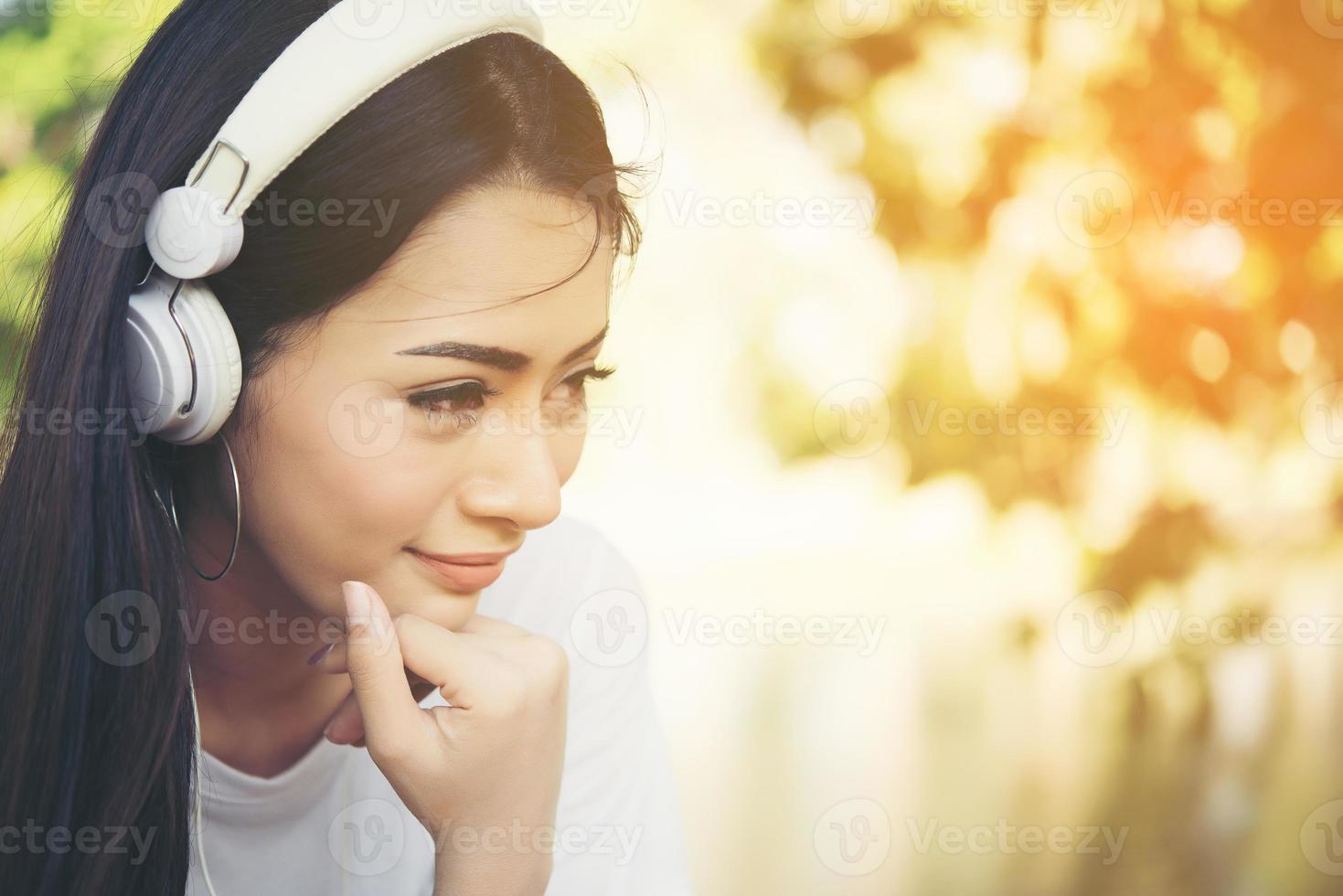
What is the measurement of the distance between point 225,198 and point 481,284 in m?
0.21

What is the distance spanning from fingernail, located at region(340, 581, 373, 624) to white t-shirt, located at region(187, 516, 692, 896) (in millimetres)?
317

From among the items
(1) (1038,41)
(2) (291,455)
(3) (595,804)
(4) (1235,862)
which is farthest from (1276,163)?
(2) (291,455)

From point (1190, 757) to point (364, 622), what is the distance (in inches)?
84.5

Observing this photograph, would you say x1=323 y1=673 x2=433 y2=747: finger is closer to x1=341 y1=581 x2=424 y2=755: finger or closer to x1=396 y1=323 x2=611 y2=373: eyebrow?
x1=341 y1=581 x2=424 y2=755: finger

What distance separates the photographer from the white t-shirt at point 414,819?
43.8 inches

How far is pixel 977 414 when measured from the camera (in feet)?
6.76

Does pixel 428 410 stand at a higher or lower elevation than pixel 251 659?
higher

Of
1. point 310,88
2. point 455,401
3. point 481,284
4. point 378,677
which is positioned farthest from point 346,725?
point 310,88

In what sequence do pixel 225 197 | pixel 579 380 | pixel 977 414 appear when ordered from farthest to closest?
pixel 977 414
pixel 579 380
pixel 225 197

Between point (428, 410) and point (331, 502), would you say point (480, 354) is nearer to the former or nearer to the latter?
point (428, 410)

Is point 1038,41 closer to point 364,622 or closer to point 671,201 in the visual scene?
point 671,201

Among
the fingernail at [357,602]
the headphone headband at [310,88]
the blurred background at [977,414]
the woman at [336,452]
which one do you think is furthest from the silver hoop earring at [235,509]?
the blurred background at [977,414]

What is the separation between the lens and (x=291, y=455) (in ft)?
3.01

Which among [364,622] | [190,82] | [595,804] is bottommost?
[595,804]
